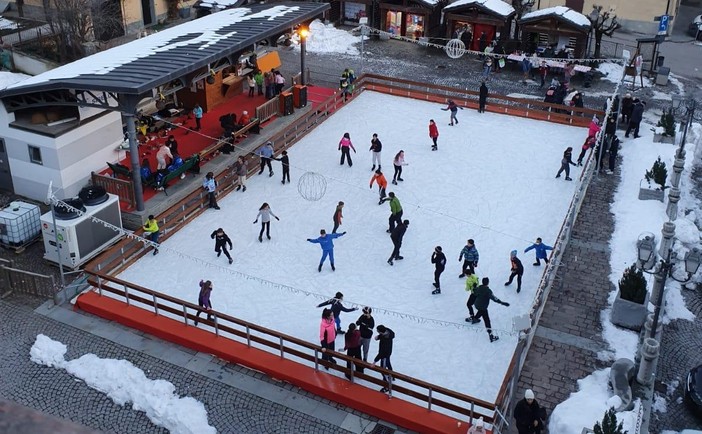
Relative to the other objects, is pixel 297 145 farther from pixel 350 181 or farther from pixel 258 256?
pixel 258 256

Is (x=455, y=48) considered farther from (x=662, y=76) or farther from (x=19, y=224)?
(x=19, y=224)

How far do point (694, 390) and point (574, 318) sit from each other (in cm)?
326

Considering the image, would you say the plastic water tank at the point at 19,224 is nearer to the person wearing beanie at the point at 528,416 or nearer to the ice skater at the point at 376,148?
the ice skater at the point at 376,148

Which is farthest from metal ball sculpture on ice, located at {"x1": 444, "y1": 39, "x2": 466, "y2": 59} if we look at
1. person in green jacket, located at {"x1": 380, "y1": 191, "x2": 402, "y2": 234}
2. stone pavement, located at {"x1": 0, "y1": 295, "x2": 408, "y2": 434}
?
stone pavement, located at {"x1": 0, "y1": 295, "x2": 408, "y2": 434}

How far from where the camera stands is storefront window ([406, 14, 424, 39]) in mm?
39031

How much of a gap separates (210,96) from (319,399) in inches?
673

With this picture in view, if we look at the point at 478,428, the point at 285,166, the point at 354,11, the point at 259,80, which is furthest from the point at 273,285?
the point at 354,11

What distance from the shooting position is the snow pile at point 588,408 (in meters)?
12.8

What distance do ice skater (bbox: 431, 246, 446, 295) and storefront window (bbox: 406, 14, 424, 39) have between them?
24.2 m

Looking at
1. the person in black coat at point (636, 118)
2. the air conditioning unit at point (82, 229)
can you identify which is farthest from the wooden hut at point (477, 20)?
the air conditioning unit at point (82, 229)

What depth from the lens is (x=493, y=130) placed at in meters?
27.8

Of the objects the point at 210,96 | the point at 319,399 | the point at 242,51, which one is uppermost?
the point at 242,51

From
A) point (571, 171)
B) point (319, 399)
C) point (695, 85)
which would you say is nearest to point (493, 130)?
point (571, 171)

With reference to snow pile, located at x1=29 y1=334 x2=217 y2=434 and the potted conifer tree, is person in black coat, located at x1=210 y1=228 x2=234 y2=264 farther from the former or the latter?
the potted conifer tree
